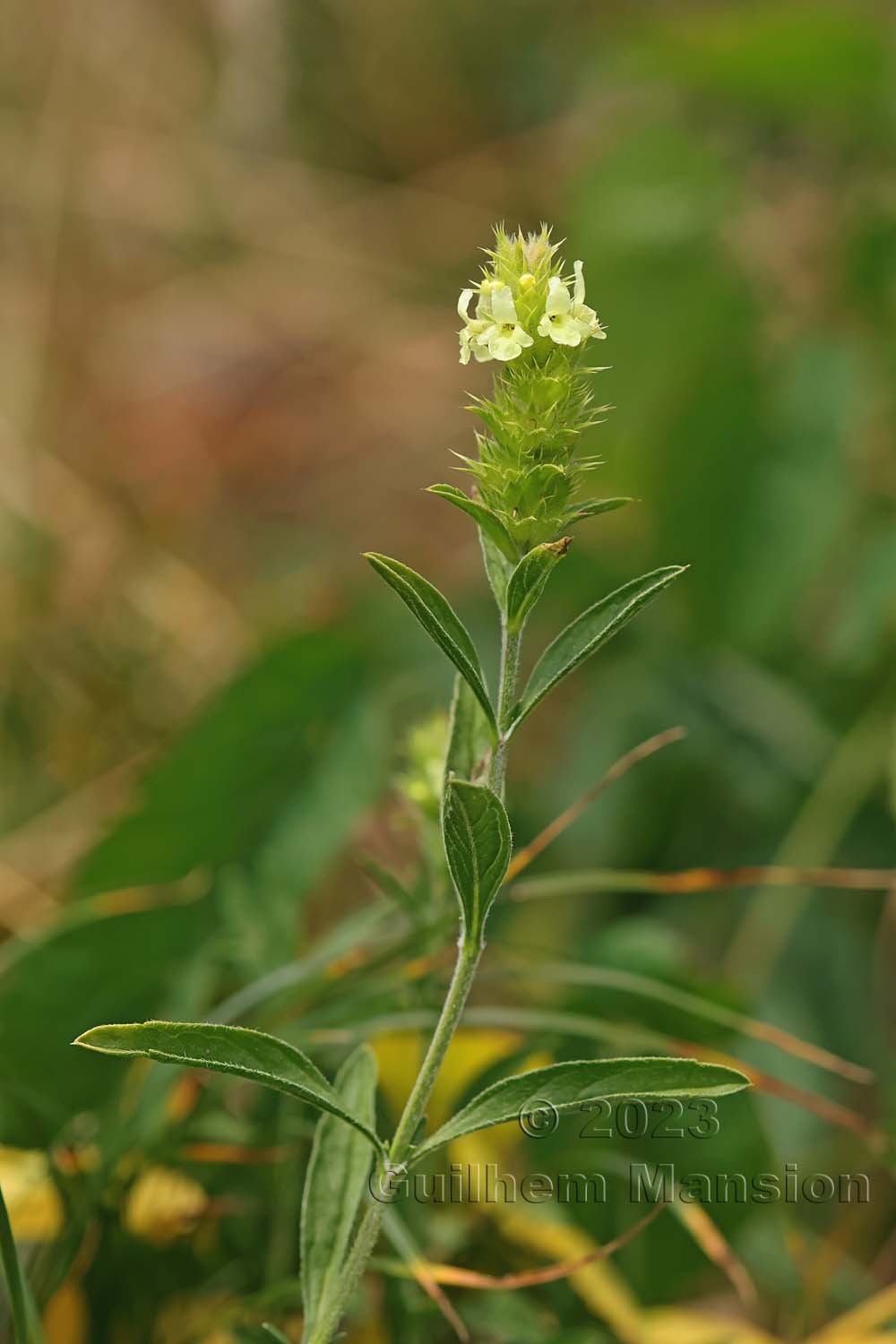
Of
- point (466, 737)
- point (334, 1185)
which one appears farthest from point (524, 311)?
point (334, 1185)

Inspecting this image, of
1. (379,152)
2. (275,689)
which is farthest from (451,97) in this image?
(275,689)

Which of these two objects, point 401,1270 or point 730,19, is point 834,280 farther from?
point 401,1270

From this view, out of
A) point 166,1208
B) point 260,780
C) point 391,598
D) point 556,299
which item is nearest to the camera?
point 556,299


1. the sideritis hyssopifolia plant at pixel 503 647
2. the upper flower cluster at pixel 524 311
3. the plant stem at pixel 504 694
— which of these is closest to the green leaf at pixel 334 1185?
the sideritis hyssopifolia plant at pixel 503 647

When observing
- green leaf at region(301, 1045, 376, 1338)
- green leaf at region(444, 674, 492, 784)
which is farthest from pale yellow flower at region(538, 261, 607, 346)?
green leaf at region(301, 1045, 376, 1338)

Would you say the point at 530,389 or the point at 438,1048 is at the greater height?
the point at 530,389

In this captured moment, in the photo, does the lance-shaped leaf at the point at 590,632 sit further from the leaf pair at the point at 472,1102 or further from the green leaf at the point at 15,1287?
the green leaf at the point at 15,1287

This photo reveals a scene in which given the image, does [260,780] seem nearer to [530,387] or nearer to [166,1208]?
[166,1208]
